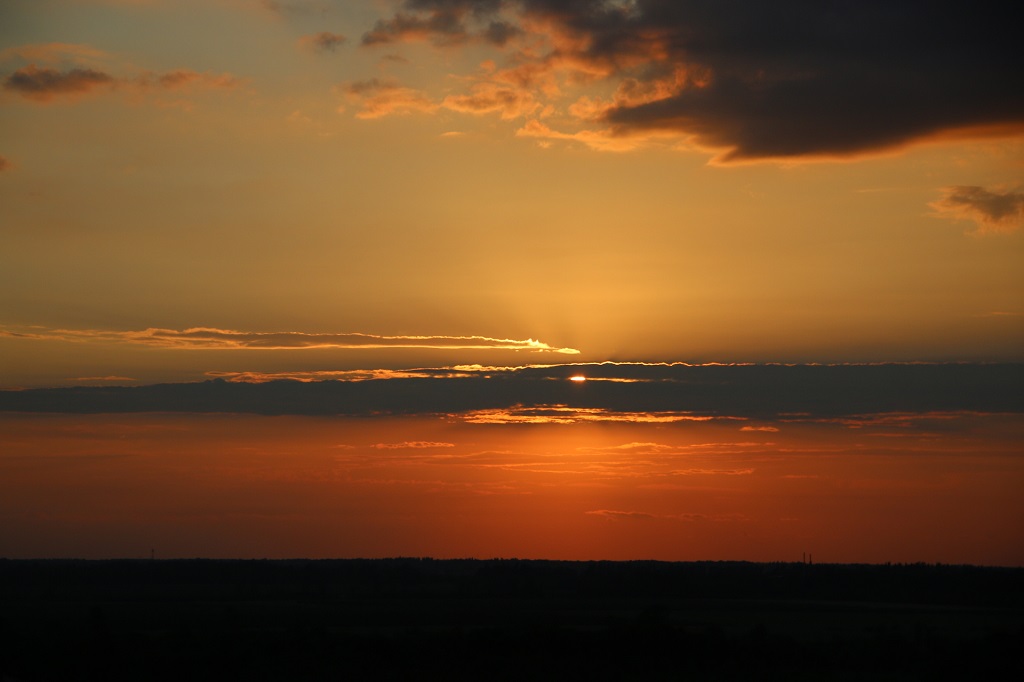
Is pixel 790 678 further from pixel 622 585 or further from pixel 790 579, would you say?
pixel 790 579

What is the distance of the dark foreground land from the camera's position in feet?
182

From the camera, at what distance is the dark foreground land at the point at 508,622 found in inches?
2185

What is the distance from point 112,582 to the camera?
14475cm

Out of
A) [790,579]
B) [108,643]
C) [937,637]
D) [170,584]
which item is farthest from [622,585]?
[108,643]

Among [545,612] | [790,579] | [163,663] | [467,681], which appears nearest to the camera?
[467,681]

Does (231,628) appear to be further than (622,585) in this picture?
No

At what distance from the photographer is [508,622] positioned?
3091 inches

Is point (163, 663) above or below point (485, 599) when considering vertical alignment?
above

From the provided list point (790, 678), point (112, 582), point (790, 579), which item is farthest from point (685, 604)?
point (112, 582)

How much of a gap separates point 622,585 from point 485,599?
83.7 ft

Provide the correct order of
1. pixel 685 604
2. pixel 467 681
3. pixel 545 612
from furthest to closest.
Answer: pixel 685 604 < pixel 545 612 < pixel 467 681

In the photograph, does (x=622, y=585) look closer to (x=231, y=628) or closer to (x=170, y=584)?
(x=170, y=584)

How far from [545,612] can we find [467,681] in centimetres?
4522

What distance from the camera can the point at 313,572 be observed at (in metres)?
164
